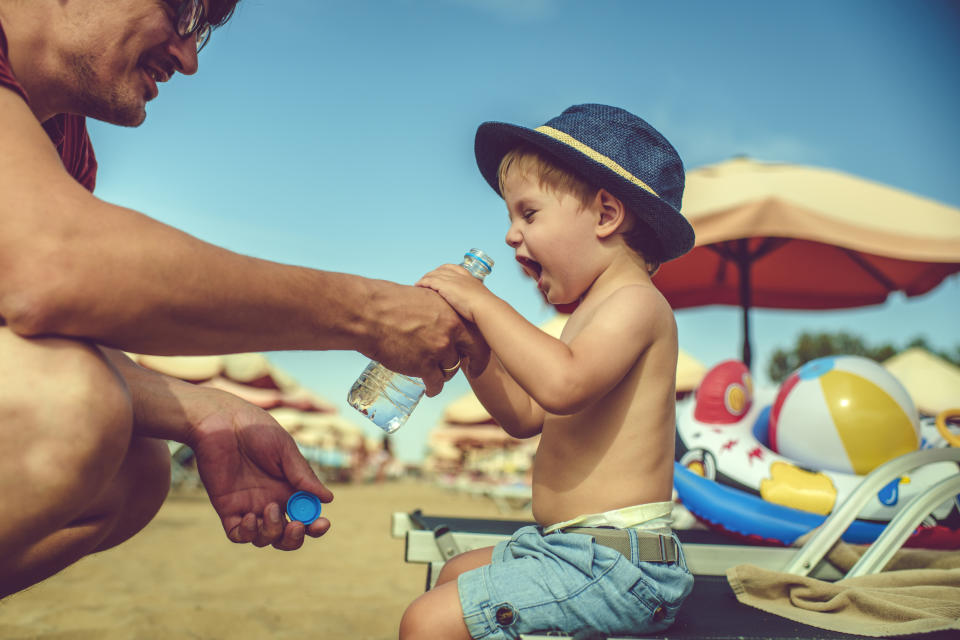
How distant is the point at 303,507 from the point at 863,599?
1.42m

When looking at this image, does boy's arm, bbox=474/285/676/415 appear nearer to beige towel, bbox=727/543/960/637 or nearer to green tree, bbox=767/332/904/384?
beige towel, bbox=727/543/960/637

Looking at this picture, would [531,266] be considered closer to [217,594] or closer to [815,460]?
[815,460]

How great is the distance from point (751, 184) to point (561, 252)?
14.5 ft

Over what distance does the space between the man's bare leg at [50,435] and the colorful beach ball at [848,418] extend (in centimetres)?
339

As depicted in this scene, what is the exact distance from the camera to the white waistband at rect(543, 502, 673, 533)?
1.55 metres

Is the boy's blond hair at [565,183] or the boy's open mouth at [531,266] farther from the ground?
the boy's blond hair at [565,183]

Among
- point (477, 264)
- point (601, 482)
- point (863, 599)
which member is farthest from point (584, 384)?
point (863, 599)

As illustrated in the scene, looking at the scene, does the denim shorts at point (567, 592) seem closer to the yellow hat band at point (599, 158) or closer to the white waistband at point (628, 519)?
the white waistband at point (628, 519)

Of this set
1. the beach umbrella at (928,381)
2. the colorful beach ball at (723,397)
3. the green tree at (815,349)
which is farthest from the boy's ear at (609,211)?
the green tree at (815,349)

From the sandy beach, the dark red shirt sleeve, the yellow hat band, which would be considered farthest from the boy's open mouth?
the sandy beach

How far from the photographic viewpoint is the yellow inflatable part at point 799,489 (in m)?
3.43

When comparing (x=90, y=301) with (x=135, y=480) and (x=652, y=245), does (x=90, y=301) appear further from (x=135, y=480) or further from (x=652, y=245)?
(x=652, y=245)

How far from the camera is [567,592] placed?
4.73ft

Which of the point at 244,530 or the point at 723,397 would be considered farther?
the point at 723,397
